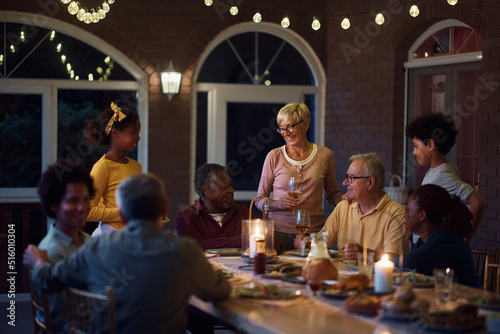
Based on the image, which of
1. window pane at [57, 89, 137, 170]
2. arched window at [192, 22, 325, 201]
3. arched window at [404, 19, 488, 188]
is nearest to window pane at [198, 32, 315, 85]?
arched window at [192, 22, 325, 201]

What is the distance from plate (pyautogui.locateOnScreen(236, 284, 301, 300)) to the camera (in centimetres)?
259

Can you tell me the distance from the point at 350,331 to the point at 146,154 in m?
4.88

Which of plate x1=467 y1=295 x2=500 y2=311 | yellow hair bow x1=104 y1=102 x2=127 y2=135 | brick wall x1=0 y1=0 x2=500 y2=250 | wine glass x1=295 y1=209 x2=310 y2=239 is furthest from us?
brick wall x1=0 y1=0 x2=500 y2=250

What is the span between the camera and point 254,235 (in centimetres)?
330

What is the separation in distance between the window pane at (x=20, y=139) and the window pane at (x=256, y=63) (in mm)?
1729

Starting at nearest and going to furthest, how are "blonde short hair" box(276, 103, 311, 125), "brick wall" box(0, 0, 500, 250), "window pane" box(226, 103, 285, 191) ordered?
"blonde short hair" box(276, 103, 311, 125) < "brick wall" box(0, 0, 500, 250) < "window pane" box(226, 103, 285, 191)

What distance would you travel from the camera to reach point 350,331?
7.12ft

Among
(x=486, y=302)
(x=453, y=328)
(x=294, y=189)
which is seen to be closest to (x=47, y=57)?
(x=294, y=189)

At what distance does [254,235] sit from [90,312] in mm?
1125

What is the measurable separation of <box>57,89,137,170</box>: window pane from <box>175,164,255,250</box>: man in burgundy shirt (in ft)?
10.3

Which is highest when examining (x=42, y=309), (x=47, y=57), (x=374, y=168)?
(x=47, y=57)

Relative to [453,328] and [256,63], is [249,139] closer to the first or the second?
[256,63]

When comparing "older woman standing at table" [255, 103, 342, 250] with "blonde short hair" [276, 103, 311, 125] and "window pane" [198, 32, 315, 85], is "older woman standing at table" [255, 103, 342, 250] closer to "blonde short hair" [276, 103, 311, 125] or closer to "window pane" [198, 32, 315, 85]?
"blonde short hair" [276, 103, 311, 125]

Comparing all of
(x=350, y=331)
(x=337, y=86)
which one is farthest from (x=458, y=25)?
(x=350, y=331)
